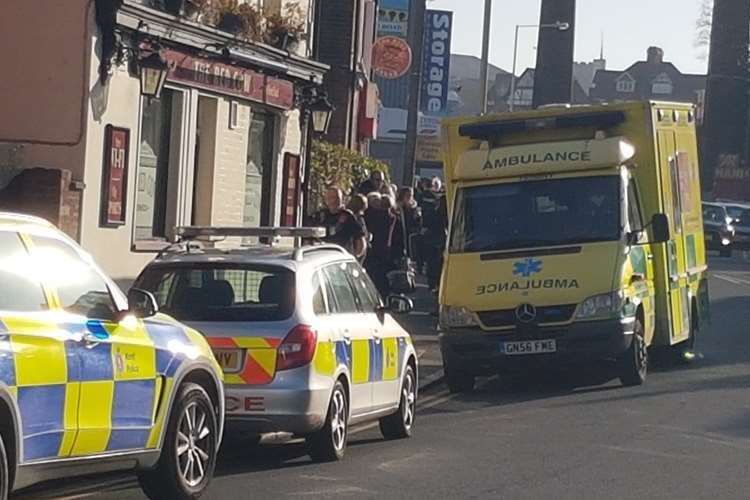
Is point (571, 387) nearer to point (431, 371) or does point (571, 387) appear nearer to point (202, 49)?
point (431, 371)

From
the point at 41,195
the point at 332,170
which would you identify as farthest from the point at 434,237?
the point at 41,195

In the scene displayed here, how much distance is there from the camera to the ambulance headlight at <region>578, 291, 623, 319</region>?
17.1 metres

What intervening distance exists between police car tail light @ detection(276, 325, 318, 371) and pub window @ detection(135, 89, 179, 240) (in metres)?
8.45

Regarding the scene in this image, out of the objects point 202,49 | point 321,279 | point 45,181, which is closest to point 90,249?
point 45,181

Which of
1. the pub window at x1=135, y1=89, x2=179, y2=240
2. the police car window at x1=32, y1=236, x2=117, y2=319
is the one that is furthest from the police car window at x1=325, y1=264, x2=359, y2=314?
the pub window at x1=135, y1=89, x2=179, y2=240

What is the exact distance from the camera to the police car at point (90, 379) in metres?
8.02

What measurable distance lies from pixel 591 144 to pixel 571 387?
2.54 meters

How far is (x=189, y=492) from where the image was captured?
987 centimetres

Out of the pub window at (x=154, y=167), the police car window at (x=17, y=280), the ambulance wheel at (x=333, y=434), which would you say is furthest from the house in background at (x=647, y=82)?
the police car window at (x=17, y=280)

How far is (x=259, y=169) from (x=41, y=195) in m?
7.55

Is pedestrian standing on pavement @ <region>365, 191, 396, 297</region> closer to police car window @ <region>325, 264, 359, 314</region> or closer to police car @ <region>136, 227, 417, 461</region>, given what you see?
police car @ <region>136, 227, 417, 461</region>

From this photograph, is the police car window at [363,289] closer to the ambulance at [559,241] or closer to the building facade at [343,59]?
the ambulance at [559,241]

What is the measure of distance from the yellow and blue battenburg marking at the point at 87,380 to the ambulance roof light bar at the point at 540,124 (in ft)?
29.4

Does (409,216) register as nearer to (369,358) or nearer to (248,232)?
(369,358)
